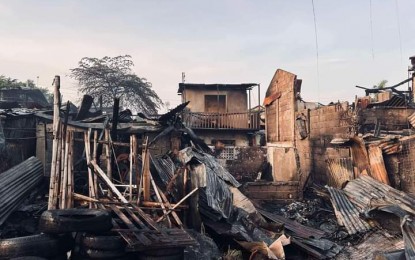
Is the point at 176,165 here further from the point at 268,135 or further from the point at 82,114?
the point at 268,135

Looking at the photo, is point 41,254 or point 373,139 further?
point 373,139

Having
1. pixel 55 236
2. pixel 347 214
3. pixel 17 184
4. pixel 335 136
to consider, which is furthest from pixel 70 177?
pixel 335 136

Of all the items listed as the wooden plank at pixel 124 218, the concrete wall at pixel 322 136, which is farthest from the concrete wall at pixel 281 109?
the wooden plank at pixel 124 218

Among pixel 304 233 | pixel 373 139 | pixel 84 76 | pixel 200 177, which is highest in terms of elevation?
pixel 84 76

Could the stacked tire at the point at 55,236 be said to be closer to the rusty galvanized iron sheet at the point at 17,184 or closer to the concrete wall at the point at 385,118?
the rusty galvanized iron sheet at the point at 17,184

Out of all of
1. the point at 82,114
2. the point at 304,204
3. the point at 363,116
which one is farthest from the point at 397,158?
the point at 82,114

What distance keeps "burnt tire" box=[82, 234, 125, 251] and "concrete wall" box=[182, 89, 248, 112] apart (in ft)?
58.1

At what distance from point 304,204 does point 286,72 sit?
7316mm

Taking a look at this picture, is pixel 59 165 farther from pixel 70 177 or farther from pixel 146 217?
pixel 146 217

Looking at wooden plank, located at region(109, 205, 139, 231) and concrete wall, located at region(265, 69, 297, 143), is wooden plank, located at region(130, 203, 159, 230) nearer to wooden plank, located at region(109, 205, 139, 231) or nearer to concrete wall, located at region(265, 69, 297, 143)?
wooden plank, located at region(109, 205, 139, 231)

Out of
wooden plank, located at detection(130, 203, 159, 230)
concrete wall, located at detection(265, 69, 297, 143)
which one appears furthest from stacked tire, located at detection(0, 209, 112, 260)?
concrete wall, located at detection(265, 69, 297, 143)

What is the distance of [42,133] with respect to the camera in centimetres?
1195

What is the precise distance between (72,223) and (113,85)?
883 inches

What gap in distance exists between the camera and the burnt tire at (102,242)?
5.83m
